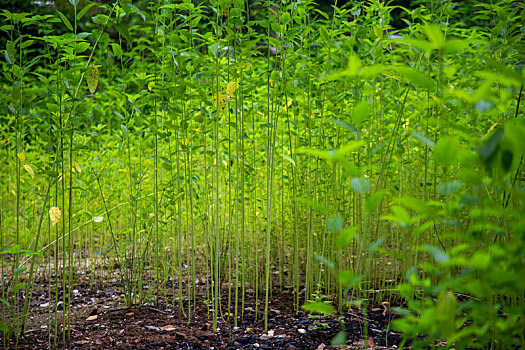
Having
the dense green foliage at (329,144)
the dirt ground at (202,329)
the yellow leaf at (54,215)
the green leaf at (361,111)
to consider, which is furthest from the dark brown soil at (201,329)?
the green leaf at (361,111)

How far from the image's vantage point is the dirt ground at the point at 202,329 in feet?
6.31

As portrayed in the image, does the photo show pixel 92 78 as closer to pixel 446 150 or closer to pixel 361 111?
pixel 361 111

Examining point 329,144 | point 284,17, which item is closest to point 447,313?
point 284,17

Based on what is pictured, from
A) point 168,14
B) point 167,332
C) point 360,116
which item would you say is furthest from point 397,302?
point 168,14

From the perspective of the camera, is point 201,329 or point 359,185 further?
point 201,329

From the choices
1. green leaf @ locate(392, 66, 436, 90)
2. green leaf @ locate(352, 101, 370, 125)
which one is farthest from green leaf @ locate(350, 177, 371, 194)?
green leaf @ locate(392, 66, 436, 90)

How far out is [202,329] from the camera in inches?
82.2

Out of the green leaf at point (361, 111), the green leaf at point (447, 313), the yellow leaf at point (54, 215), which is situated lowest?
the green leaf at point (447, 313)

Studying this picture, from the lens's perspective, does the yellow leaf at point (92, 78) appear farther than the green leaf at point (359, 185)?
Yes

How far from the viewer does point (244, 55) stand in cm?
204

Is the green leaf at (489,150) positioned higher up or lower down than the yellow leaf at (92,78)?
lower down

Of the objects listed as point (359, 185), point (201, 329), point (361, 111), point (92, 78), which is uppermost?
point (92, 78)

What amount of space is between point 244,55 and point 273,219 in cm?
131

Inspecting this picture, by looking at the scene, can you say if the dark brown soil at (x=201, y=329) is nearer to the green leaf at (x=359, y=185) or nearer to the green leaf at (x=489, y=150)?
the green leaf at (x=359, y=185)
